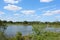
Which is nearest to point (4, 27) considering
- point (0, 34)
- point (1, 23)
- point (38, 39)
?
point (1, 23)

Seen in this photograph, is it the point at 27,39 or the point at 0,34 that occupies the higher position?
the point at 0,34

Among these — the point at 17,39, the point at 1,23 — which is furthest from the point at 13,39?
the point at 1,23

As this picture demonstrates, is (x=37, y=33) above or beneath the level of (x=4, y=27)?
beneath

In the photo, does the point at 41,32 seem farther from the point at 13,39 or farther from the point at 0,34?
the point at 0,34

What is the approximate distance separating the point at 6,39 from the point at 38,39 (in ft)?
9.27

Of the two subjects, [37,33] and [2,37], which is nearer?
[2,37]

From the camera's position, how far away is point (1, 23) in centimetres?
1752

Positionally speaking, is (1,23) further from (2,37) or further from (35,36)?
(35,36)

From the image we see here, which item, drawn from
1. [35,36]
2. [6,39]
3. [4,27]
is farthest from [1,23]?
[35,36]

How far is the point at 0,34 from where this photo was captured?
1569 centimetres

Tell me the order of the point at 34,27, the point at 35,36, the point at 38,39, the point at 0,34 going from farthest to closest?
the point at 34,27
the point at 35,36
the point at 38,39
the point at 0,34

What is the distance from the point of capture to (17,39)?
1800 centimetres

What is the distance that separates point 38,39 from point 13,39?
2444 mm

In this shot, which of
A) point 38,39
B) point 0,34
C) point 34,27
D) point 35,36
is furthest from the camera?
point 34,27
